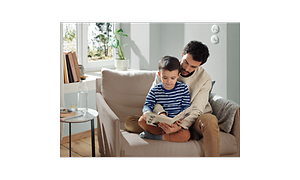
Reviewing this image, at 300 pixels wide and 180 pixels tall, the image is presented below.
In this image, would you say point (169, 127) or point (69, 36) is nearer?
point (169, 127)

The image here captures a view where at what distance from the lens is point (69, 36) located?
76.2 inches

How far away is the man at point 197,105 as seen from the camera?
1.55 meters

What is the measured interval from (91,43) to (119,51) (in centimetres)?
35

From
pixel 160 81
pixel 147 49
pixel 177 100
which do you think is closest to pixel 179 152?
pixel 177 100

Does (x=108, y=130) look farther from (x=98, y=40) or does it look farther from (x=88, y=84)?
(x=98, y=40)

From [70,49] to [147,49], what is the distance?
0.68 meters

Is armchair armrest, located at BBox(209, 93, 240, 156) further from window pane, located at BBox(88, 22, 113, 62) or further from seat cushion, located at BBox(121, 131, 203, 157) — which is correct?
window pane, located at BBox(88, 22, 113, 62)

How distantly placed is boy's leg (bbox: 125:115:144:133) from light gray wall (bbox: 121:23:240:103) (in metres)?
0.70

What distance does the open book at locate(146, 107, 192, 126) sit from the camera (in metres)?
1.40

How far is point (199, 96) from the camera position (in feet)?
5.46

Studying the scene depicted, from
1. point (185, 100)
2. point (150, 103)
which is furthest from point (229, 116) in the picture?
point (150, 103)

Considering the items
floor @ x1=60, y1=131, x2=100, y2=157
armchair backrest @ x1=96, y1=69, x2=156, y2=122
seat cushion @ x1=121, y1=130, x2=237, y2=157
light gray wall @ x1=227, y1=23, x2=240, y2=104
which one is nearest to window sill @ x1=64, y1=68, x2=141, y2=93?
armchair backrest @ x1=96, y1=69, x2=156, y2=122

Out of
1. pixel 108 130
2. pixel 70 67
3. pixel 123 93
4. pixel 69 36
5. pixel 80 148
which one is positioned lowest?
pixel 80 148
